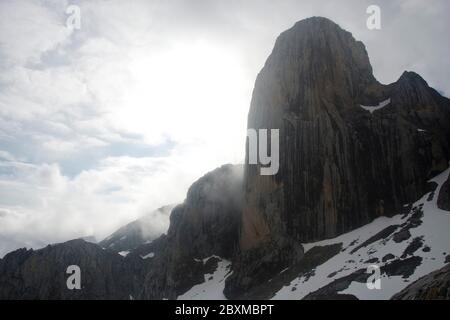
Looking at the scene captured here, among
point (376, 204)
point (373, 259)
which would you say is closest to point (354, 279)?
point (373, 259)

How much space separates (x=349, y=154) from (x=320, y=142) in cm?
536

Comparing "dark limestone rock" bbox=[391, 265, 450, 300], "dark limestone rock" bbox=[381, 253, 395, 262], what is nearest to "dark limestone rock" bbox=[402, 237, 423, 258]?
"dark limestone rock" bbox=[381, 253, 395, 262]

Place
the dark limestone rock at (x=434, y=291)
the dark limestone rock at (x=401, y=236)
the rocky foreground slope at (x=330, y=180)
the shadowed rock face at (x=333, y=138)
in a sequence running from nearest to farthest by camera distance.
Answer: the dark limestone rock at (x=434, y=291) → the dark limestone rock at (x=401, y=236) → the rocky foreground slope at (x=330, y=180) → the shadowed rock face at (x=333, y=138)

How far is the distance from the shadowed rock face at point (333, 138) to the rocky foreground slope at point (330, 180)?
A: 0.61 feet

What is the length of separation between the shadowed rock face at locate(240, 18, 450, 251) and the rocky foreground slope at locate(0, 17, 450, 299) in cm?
18

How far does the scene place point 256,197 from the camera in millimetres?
77125

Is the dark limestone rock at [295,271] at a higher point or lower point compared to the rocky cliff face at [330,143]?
lower

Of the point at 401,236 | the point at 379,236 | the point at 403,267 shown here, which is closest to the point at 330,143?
the point at 379,236

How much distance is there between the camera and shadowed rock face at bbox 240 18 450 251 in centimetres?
6581

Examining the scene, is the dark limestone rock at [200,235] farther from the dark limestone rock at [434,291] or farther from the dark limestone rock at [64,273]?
the dark limestone rock at [434,291]

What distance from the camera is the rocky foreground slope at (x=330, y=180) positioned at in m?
54.6

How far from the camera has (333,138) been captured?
70938 millimetres

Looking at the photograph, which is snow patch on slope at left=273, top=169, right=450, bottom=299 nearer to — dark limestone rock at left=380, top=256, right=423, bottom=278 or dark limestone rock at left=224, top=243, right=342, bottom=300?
dark limestone rock at left=380, top=256, right=423, bottom=278

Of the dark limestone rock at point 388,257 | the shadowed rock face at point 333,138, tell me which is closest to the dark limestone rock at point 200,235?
the shadowed rock face at point 333,138
